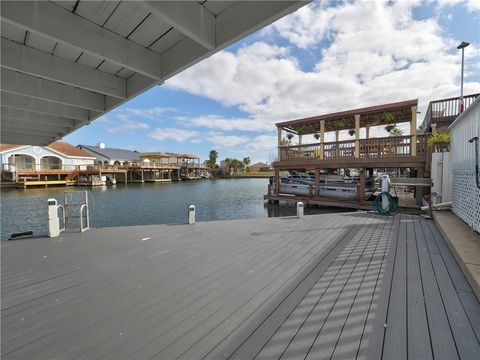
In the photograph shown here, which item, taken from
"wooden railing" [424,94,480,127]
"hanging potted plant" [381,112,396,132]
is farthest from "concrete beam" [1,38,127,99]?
"wooden railing" [424,94,480,127]

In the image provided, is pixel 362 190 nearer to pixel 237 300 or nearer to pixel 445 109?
pixel 445 109

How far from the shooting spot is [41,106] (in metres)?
4.12

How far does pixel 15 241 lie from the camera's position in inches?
157

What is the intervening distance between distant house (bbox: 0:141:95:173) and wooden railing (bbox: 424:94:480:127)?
34947mm

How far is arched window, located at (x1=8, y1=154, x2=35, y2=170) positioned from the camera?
26969 mm

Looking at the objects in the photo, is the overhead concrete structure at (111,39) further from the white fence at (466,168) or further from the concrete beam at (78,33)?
the white fence at (466,168)

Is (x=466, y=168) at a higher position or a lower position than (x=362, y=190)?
higher

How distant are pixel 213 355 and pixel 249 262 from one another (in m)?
1.59

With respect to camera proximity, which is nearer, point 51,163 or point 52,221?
point 52,221

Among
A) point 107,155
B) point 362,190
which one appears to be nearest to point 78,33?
point 362,190

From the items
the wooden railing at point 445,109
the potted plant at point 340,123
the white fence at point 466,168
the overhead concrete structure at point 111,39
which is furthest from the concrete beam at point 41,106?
the wooden railing at point 445,109

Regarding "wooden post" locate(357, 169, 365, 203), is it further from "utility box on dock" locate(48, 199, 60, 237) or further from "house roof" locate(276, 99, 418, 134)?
"utility box on dock" locate(48, 199, 60, 237)

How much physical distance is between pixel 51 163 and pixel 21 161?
3.00 m

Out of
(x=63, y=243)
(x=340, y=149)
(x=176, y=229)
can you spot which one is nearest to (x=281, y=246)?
(x=176, y=229)
